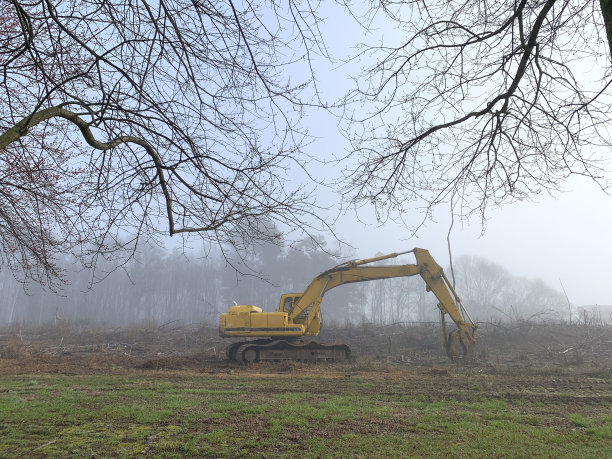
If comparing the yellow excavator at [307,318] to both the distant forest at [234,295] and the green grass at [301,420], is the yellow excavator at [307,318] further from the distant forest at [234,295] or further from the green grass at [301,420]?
the distant forest at [234,295]

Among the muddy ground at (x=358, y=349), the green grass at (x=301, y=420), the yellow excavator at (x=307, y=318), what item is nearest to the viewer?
the green grass at (x=301, y=420)

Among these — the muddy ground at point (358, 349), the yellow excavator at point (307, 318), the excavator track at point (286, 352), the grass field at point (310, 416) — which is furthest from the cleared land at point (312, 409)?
the yellow excavator at point (307, 318)

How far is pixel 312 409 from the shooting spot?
24.8 feet

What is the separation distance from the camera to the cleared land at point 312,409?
216 inches

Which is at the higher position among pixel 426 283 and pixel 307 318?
pixel 426 283

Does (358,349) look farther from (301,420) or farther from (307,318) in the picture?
(301,420)

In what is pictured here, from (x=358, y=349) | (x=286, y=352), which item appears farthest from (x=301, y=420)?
(x=358, y=349)

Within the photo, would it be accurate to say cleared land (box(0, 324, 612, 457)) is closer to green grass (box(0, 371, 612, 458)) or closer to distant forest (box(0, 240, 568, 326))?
green grass (box(0, 371, 612, 458))

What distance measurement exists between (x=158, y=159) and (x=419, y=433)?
5039 mm

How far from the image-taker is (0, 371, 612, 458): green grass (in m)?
5.38

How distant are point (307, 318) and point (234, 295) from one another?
42300mm

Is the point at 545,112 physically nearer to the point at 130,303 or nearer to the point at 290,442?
the point at 290,442

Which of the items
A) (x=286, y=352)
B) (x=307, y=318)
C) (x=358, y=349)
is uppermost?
(x=307, y=318)

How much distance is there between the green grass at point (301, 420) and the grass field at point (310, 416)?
0.02 meters
